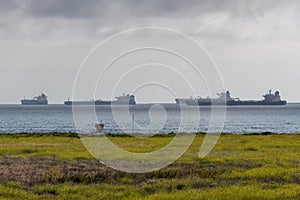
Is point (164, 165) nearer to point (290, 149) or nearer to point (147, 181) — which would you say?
point (147, 181)

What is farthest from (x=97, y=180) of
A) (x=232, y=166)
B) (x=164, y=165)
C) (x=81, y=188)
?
(x=232, y=166)

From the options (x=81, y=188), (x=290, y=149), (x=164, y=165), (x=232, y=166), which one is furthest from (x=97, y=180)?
(x=290, y=149)

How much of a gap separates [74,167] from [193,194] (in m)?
8.43

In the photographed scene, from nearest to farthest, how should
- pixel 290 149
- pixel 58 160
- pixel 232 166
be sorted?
1. pixel 232 166
2. pixel 58 160
3. pixel 290 149

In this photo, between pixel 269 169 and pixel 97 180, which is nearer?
pixel 97 180

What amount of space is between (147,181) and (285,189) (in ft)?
20.3

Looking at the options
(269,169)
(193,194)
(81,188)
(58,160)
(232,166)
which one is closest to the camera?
(193,194)

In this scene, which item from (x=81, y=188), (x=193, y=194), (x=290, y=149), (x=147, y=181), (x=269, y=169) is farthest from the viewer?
(x=290, y=149)

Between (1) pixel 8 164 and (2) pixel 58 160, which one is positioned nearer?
(1) pixel 8 164

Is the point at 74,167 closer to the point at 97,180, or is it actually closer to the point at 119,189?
the point at 97,180

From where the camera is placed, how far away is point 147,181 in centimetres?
2094

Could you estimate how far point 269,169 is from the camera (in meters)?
23.4

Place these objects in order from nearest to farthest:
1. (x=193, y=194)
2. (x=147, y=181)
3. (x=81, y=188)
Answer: (x=193, y=194)
(x=81, y=188)
(x=147, y=181)

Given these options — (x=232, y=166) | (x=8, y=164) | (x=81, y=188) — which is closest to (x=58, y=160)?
(x=8, y=164)
